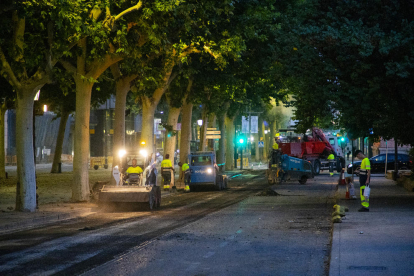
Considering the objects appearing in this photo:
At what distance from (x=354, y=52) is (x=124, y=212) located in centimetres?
888

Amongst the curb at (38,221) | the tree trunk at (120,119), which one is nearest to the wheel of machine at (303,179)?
the tree trunk at (120,119)

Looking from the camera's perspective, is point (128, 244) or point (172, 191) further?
point (172, 191)

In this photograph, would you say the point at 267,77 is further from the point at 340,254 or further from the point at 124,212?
the point at 340,254

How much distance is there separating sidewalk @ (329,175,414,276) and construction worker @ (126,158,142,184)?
762 centimetres

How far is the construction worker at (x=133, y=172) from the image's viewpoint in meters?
22.1

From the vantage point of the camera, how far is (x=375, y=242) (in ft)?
38.2

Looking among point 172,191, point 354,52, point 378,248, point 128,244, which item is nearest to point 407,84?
point 354,52

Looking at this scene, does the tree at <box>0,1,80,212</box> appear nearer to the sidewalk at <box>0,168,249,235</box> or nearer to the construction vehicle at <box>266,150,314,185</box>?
the sidewalk at <box>0,168,249,235</box>

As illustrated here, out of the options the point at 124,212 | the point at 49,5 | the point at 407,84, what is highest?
the point at 49,5

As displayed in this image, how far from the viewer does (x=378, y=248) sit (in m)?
10.9

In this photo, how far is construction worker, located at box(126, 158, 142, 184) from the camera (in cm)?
2212

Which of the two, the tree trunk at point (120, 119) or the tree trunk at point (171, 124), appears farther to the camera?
the tree trunk at point (171, 124)

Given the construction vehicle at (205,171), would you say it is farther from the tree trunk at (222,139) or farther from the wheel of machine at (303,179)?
the tree trunk at (222,139)

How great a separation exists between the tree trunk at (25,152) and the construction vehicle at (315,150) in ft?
87.0
